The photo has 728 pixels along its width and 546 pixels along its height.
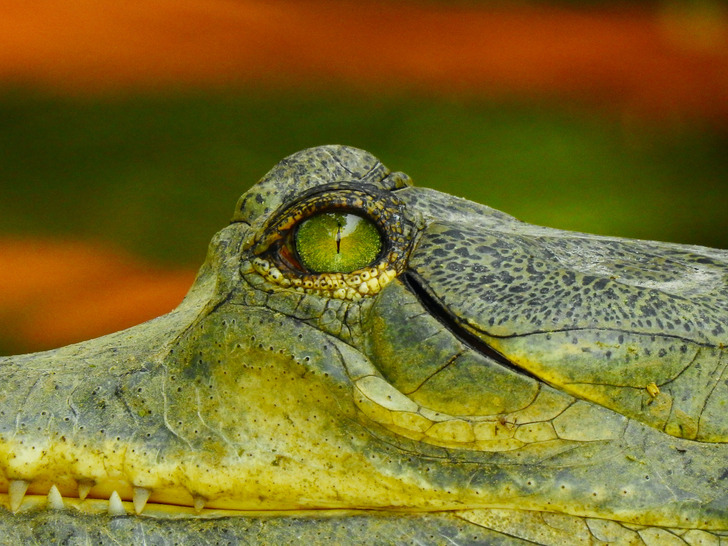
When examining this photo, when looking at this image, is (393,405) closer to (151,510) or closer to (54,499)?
(151,510)

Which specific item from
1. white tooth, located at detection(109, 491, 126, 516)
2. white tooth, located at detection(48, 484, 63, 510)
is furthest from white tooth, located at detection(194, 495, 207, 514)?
white tooth, located at detection(48, 484, 63, 510)

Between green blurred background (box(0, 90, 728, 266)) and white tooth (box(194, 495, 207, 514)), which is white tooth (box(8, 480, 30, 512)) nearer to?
white tooth (box(194, 495, 207, 514))

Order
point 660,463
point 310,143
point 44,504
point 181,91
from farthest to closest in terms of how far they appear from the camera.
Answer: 1. point 310,143
2. point 181,91
3. point 44,504
4. point 660,463

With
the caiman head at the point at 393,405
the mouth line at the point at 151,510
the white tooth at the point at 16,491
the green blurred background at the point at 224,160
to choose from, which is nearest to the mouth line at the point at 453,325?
the caiman head at the point at 393,405

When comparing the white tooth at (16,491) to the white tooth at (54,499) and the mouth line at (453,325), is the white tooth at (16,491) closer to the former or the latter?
the white tooth at (54,499)

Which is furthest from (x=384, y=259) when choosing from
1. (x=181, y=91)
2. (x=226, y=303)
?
(x=181, y=91)

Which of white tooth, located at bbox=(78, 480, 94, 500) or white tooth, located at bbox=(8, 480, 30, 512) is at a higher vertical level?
white tooth, located at bbox=(78, 480, 94, 500)

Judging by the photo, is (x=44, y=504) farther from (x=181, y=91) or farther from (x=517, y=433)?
(x=181, y=91)
